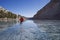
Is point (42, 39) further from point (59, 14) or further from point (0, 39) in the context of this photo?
point (59, 14)

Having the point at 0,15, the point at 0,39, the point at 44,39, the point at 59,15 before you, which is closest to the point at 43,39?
the point at 44,39

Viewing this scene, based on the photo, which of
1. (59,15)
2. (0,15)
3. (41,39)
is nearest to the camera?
(41,39)

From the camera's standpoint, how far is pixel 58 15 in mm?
196500

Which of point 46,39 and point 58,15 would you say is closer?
point 46,39

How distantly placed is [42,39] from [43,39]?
5.2 inches

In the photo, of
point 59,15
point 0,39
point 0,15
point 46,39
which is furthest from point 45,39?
point 59,15

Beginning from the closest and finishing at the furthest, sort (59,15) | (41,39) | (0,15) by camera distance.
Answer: (41,39) → (0,15) → (59,15)

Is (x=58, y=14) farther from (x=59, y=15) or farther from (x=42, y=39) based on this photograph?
(x=42, y=39)

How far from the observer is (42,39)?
67.2 feet

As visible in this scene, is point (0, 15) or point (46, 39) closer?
point (46, 39)

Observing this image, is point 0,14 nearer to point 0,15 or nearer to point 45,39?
point 0,15

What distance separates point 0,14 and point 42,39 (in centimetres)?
16216

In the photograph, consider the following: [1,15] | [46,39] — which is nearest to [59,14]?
[1,15]

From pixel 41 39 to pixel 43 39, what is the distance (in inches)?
10.4
